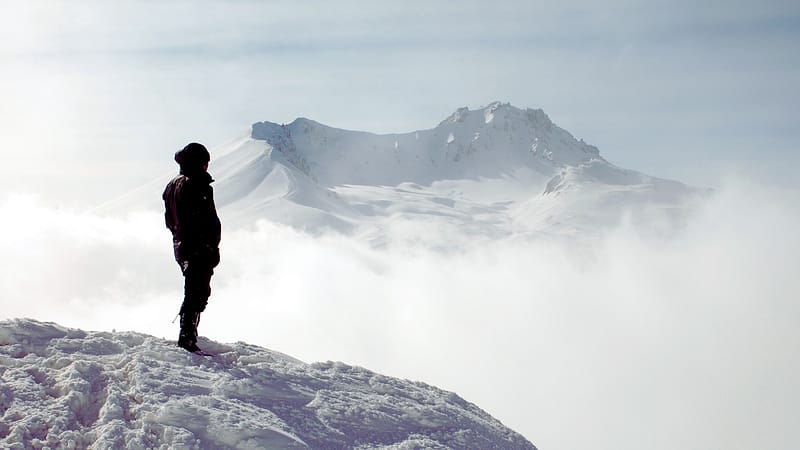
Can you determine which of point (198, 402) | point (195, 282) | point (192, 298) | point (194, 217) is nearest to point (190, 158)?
point (194, 217)

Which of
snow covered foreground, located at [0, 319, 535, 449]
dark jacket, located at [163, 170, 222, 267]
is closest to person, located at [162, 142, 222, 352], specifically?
dark jacket, located at [163, 170, 222, 267]

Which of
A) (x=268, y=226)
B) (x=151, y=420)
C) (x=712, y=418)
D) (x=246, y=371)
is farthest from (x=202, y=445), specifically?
(x=712, y=418)

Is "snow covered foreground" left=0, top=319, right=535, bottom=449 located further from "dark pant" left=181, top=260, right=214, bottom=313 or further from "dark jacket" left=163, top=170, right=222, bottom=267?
"dark jacket" left=163, top=170, right=222, bottom=267

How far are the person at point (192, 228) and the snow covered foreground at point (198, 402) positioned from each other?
0.42 m

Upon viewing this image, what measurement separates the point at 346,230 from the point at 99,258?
225ft

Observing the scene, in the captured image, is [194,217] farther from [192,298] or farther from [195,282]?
[192,298]

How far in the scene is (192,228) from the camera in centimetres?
682

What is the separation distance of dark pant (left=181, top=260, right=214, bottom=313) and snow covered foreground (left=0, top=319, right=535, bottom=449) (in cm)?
45

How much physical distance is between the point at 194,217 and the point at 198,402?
6.46 ft

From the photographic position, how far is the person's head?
22.3ft

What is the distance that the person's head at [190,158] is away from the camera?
6797 mm

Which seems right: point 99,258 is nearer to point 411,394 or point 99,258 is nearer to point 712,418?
point 712,418

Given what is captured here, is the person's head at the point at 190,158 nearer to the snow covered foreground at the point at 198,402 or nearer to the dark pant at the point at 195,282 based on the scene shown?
the dark pant at the point at 195,282

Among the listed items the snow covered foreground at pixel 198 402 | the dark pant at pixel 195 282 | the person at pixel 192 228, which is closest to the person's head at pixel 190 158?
the person at pixel 192 228
